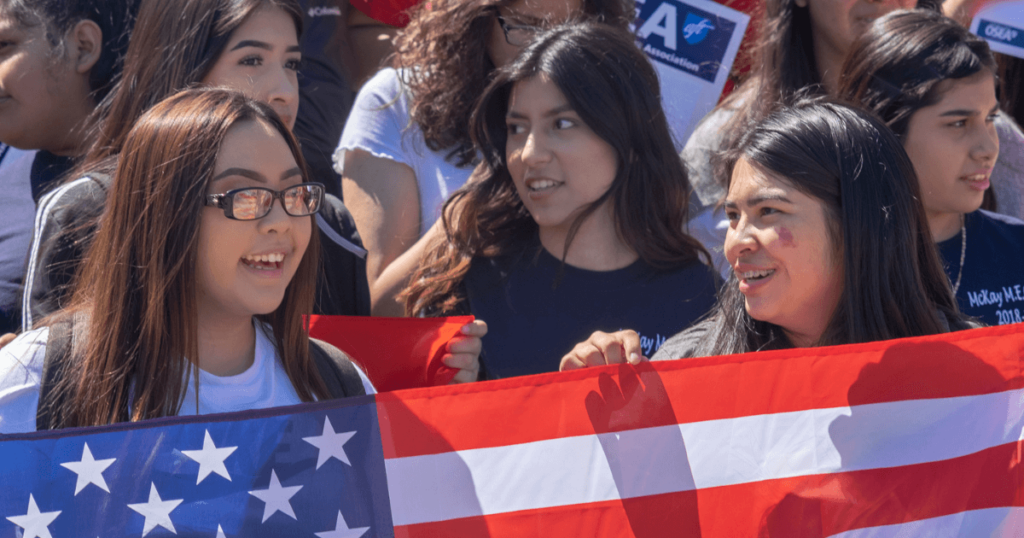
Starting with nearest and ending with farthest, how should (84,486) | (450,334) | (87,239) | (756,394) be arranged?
(84,486), (756,394), (87,239), (450,334)

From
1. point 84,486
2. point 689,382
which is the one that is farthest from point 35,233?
point 689,382

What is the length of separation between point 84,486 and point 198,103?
3.07 feet

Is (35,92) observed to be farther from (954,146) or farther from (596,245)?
(954,146)

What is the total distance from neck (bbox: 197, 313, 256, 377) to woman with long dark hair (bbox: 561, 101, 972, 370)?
0.83 meters

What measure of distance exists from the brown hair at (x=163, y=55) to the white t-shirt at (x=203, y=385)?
35.7 inches

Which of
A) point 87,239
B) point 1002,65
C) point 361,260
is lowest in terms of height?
point 361,260

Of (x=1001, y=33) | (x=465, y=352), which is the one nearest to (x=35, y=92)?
(x=465, y=352)

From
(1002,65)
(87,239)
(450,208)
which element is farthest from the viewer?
(1002,65)

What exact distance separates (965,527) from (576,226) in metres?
1.54

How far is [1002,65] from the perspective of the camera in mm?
4809

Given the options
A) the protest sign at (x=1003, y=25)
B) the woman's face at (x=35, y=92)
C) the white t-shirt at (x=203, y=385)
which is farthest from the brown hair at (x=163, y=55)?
the protest sign at (x=1003, y=25)

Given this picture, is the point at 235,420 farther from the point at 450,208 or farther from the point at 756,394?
the point at 450,208

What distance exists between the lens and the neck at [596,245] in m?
3.31

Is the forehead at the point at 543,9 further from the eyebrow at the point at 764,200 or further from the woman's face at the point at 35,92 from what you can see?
the woman's face at the point at 35,92
